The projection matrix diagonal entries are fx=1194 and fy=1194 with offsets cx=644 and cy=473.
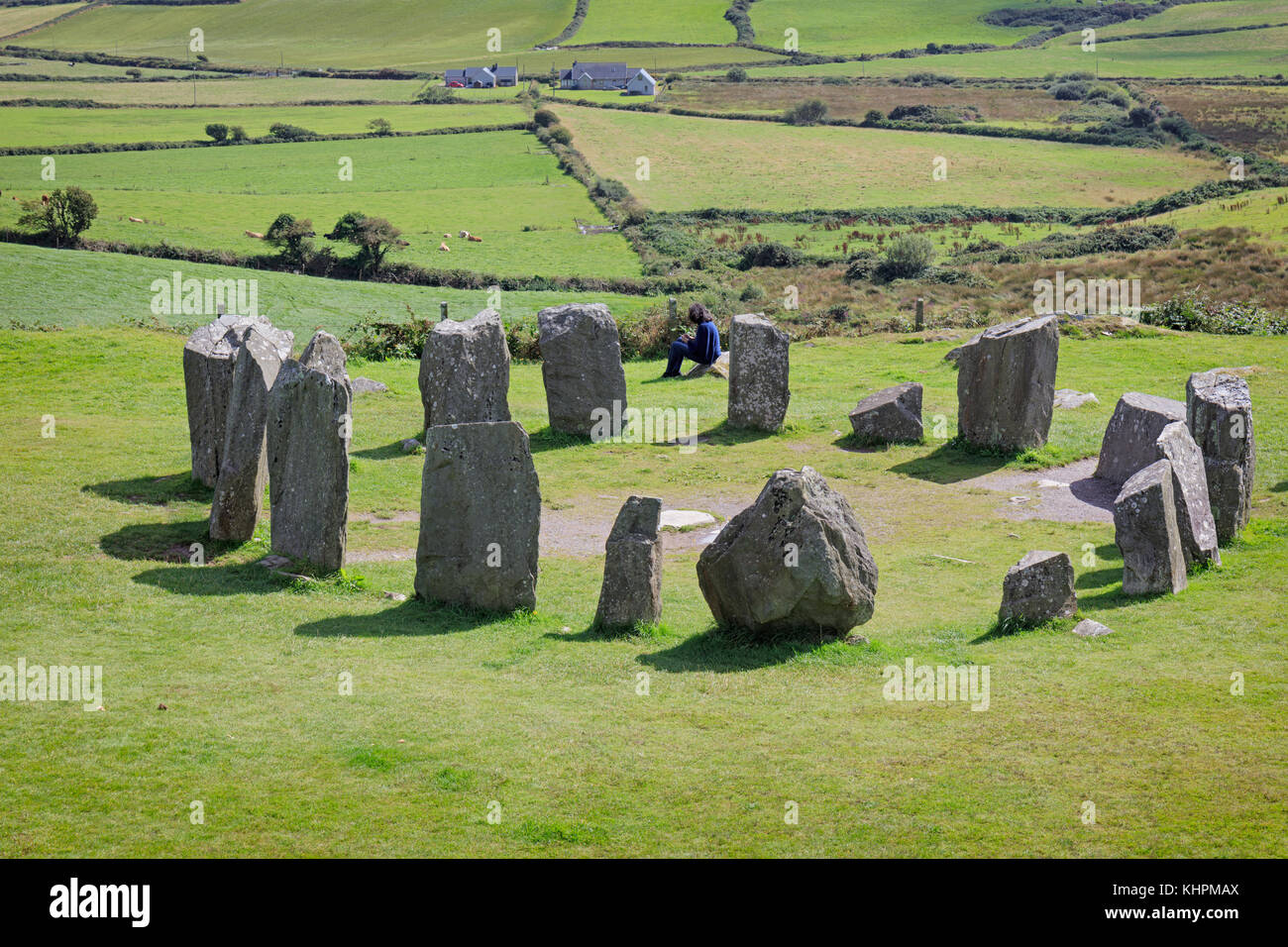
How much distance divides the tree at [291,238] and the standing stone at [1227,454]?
45.6 meters

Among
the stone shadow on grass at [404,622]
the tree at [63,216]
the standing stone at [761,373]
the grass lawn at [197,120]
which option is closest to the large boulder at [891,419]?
the standing stone at [761,373]

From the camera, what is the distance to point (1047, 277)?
2018 inches

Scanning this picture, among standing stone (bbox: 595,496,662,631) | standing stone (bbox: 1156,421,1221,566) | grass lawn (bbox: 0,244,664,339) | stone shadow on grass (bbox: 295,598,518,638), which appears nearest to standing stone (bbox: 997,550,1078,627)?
standing stone (bbox: 1156,421,1221,566)

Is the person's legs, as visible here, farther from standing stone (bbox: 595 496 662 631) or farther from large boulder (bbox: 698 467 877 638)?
large boulder (bbox: 698 467 877 638)

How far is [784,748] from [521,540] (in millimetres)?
5146

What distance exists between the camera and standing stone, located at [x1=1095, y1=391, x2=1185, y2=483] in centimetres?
2014

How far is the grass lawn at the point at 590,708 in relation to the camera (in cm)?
893

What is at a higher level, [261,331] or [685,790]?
[261,331]

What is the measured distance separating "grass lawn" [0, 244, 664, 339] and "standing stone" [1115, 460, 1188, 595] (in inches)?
938

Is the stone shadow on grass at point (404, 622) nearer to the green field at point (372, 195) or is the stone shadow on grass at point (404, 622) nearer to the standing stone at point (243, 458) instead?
the standing stone at point (243, 458)

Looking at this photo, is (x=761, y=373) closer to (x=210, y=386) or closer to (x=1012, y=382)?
(x=1012, y=382)

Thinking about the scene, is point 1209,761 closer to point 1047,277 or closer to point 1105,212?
point 1047,277

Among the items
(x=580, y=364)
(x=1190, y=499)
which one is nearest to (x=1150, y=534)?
(x=1190, y=499)

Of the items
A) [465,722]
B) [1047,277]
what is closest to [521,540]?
[465,722]
